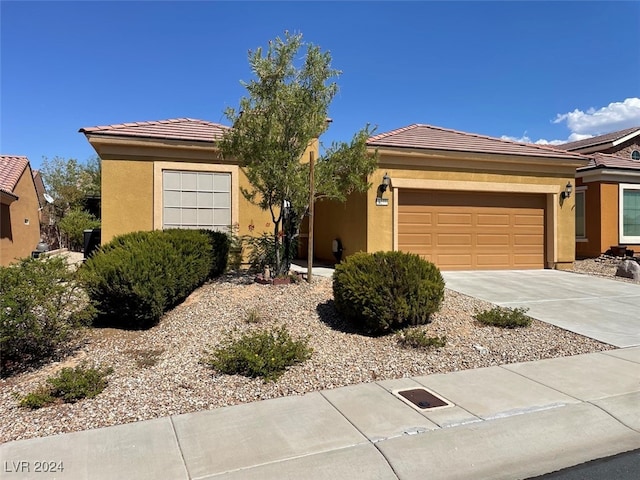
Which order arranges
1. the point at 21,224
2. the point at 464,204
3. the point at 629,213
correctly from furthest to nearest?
the point at 21,224, the point at 629,213, the point at 464,204

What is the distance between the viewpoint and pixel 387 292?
6836mm

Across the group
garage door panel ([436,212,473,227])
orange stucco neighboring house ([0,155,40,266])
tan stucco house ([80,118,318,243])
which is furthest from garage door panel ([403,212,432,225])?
orange stucco neighboring house ([0,155,40,266])

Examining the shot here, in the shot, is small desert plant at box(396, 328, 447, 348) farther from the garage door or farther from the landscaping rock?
the landscaping rock

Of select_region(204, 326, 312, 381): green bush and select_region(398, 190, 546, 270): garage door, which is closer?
select_region(204, 326, 312, 381): green bush

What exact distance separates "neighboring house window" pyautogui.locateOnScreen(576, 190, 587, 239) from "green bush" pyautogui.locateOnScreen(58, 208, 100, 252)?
72.3 ft

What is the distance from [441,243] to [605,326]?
18.6ft

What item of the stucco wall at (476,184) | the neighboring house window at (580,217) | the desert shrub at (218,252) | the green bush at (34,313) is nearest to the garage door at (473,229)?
the stucco wall at (476,184)

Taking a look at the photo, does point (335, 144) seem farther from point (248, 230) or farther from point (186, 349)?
point (186, 349)

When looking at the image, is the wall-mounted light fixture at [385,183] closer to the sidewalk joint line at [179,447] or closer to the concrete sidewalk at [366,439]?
the concrete sidewalk at [366,439]

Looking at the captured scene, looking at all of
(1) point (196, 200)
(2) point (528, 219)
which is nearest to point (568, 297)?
(2) point (528, 219)

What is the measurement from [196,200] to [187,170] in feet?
2.65

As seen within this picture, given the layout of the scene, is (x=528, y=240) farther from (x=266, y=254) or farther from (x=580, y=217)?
(x=266, y=254)

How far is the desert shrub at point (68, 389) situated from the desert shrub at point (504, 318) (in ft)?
18.7

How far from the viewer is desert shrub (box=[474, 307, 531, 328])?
740cm
